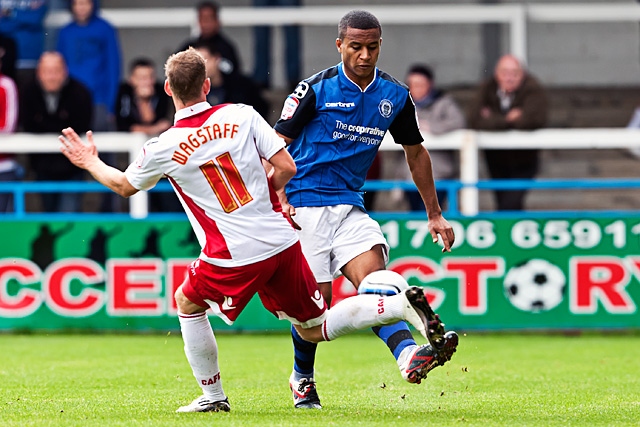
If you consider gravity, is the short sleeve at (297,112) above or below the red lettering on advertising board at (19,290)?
above

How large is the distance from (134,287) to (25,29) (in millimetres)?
4138

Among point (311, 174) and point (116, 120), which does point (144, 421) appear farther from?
point (116, 120)

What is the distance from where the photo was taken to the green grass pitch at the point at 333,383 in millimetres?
6723

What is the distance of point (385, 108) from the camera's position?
7258mm

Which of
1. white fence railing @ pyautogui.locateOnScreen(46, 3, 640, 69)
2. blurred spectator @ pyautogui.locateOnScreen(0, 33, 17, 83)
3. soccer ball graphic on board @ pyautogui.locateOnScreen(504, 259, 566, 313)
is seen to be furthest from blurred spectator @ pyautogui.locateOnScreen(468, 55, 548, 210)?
blurred spectator @ pyautogui.locateOnScreen(0, 33, 17, 83)

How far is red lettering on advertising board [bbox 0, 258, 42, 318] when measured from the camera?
12.8 meters

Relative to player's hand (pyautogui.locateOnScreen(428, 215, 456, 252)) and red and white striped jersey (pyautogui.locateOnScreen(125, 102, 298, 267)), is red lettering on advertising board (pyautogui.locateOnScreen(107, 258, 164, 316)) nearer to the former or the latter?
player's hand (pyautogui.locateOnScreen(428, 215, 456, 252))

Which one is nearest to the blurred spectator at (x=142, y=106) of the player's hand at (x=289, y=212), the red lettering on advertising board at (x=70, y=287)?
the red lettering on advertising board at (x=70, y=287)

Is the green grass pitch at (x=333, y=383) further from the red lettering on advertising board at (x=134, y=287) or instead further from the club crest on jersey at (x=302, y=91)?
the club crest on jersey at (x=302, y=91)

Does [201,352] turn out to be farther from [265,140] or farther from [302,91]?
[302,91]

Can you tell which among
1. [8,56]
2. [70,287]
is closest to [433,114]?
[70,287]

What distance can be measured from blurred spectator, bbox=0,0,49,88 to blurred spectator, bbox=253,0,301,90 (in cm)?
271

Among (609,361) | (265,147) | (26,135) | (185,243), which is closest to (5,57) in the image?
(26,135)

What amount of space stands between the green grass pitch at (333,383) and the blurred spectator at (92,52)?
324cm
